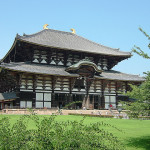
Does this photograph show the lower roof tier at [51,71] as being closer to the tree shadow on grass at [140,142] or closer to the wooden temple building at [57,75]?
the wooden temple building at [57,75]

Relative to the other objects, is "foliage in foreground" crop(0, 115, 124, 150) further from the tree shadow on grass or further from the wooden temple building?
the wooden temple building

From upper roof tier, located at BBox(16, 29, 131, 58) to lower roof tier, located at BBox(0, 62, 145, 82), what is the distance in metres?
3.29

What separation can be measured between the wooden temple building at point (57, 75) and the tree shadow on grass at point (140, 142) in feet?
63.7

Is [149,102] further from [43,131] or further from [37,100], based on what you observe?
[37,100]

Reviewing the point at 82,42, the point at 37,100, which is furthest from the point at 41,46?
the point at 82,42

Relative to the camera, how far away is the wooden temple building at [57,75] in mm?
30234

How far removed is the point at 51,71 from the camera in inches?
1225

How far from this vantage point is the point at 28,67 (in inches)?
1196

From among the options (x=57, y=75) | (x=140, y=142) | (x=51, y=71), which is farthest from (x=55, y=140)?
(x=51, y=71)

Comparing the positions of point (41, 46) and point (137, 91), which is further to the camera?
point (41, 46)

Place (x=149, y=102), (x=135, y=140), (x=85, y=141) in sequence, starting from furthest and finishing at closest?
(x=135, y=140)
(x=149, y=102)
(x=85, y=141)

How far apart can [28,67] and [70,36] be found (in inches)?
566

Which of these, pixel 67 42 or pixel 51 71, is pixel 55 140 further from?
pixel 67 42

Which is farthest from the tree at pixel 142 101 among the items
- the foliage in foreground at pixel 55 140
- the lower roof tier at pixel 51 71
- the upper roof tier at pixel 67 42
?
the upper roof tier at pixel 67 42
